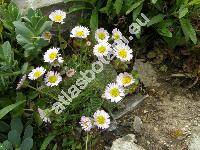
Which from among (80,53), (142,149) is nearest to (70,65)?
(80,53)

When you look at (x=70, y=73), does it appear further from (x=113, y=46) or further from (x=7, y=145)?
(x=7, y=145)

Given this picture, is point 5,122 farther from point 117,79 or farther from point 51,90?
point 117,79

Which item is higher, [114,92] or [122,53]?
[122,53]

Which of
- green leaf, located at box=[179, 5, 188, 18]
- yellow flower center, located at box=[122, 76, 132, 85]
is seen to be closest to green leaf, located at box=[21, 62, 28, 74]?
yellow flower center, located at box=[122, 76, 132, 85]

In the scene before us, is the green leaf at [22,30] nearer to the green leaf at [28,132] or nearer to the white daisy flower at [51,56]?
the white daisy flower at [51,56]

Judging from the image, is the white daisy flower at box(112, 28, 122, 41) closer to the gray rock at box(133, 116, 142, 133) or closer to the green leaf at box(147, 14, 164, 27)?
the green leaf at box(147, 14, 164, 27)

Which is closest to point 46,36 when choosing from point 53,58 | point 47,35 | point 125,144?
point 47,35

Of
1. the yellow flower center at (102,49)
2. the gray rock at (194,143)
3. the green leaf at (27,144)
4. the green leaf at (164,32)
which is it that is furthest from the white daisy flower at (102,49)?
the gray rock at (194,143)
